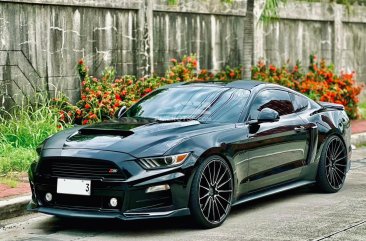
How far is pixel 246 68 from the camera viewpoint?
15.7m

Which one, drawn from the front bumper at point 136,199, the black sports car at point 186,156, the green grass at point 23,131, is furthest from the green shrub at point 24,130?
the front bumper at point 136,199

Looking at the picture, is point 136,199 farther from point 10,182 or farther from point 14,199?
point 10,182

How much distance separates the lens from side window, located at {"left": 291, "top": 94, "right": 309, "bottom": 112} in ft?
32.5

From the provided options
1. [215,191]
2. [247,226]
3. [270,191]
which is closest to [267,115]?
[270,191]

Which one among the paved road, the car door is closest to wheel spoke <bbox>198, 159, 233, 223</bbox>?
the paved road

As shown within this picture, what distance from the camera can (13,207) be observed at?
8.79m

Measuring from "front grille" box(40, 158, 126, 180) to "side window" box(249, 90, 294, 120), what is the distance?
1894 millimetres

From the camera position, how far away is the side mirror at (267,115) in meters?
8.82

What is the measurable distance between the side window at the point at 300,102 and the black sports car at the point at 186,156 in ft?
0.07

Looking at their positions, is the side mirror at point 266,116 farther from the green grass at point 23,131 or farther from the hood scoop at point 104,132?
the green grass at point 23,131

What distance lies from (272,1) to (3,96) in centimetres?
532

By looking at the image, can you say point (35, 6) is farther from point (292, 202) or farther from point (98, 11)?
point (292, 202)

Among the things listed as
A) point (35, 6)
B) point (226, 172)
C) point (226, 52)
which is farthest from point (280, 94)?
point (226, 52)

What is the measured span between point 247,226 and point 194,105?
4.94 feet
